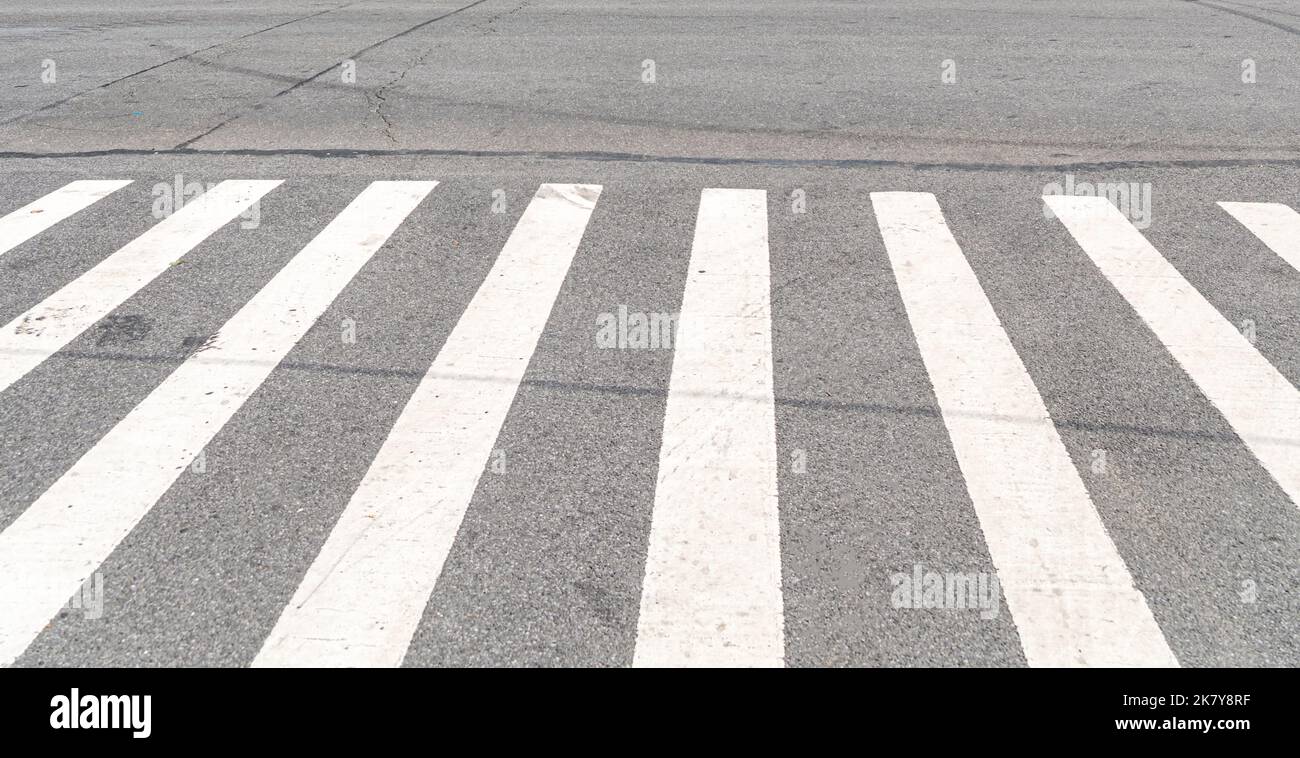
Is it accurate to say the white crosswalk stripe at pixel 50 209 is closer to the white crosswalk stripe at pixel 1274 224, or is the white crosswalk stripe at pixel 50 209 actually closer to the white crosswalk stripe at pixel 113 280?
the white crosswalk stripe at pixel 113 280

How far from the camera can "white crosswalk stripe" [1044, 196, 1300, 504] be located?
14.5 feet

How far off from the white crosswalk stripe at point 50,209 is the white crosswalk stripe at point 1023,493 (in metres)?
5.62

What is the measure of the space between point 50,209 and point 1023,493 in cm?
674

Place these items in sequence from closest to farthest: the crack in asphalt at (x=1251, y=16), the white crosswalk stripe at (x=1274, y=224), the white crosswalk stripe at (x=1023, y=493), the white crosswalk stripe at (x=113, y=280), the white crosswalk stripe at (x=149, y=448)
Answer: the white crosswalk stripe at (x=1023, y=493)
the white crosswalk stripe at (x=149, y=448)
the white crosswalk stripe at (x=113, y=280)
the white crosswalk stripe at (x=1274, y=224)
the crack in asphalt at (x=1251, y=16)

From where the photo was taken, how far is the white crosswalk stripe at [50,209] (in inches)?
269

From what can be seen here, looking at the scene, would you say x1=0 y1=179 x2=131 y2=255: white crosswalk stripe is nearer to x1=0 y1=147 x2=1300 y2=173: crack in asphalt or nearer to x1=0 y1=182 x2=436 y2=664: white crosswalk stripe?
x1=0 y1=147 x2=1300 y2=173: crack in asphalt

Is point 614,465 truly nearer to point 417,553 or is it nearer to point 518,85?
point 417,553

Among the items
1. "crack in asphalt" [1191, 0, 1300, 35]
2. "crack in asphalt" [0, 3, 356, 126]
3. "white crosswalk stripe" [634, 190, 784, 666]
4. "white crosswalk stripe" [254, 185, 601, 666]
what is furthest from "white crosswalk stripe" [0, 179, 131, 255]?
"crack in asphalt" [1191, 0, 1300, 35]

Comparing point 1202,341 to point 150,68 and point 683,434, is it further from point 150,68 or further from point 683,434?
point 150,68

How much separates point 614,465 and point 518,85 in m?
6.86

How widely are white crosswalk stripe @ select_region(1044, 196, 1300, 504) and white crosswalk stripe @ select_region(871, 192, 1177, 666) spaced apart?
81 centimetres

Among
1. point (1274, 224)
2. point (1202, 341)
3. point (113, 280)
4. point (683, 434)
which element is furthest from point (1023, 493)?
point (113, 280)

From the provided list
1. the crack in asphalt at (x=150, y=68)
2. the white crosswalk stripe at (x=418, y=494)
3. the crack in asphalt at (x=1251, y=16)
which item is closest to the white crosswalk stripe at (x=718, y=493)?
the white crosswalk stripe at (x=418, y=494)
